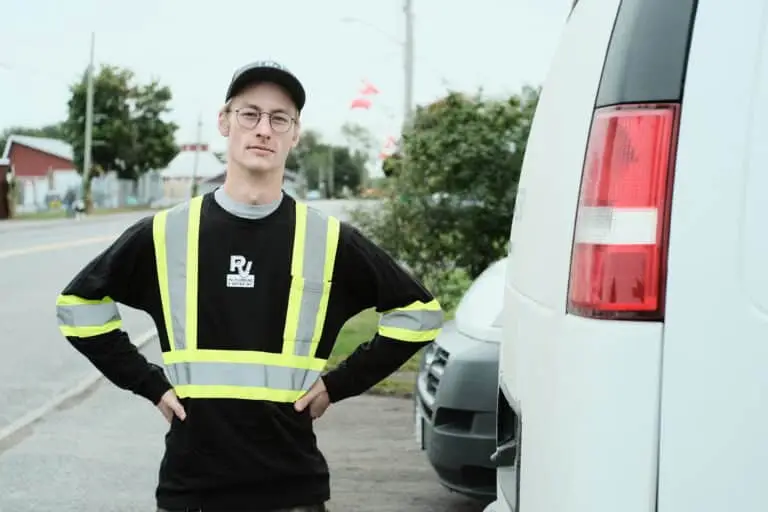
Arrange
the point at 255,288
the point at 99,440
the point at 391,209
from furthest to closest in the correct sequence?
the point at 391,209 < the point at 99,440 < the point at 255,288

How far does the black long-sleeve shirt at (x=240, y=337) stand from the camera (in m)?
2.71

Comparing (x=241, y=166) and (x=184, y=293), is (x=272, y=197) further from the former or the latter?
(x=184, y=293)

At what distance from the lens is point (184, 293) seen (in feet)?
8.96

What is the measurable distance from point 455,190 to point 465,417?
22.2ft

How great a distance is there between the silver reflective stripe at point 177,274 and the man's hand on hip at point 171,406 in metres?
0.13

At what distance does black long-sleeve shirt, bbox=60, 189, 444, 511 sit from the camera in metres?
2.71

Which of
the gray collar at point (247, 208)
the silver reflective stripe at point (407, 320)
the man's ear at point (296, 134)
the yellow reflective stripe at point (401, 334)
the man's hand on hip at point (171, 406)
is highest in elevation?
the man's ear at point (296, 134)

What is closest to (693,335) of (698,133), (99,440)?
(698,133)

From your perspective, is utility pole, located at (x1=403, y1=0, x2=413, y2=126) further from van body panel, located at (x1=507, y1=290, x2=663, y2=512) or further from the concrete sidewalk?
van body panel, located at (x1=507, y1=290, x2=663, y2=512)

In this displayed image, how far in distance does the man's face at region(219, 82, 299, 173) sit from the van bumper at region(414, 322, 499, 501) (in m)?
1.90

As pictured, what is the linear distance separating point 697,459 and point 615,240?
38 centimetres

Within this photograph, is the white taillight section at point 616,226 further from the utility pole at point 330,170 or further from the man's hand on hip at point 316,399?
the utility pole at point 330,170

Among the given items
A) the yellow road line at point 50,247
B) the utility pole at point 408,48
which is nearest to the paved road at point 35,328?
the yellow road line at point 50,247

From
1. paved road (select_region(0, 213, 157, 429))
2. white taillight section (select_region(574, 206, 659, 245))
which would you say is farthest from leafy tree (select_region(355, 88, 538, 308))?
white taillight section (select_region(574, 206, 659, 245))
